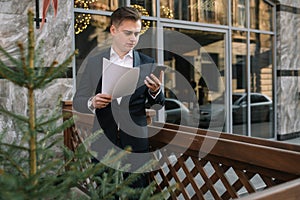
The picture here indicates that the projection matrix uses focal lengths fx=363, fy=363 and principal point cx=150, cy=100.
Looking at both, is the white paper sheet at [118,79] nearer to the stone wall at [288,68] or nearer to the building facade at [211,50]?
the building facade at [211,50]

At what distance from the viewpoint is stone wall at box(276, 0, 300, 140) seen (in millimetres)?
7863

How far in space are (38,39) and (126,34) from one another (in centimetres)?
255

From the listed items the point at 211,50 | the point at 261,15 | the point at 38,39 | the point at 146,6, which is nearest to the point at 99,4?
the point at 146,6

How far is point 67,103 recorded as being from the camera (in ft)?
13.0

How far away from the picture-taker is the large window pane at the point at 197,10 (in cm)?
620

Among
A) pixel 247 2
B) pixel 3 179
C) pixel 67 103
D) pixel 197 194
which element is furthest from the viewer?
pixel 247 2

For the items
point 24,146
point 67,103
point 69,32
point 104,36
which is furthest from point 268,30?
point 24,146

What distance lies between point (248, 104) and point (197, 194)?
18.4 feet

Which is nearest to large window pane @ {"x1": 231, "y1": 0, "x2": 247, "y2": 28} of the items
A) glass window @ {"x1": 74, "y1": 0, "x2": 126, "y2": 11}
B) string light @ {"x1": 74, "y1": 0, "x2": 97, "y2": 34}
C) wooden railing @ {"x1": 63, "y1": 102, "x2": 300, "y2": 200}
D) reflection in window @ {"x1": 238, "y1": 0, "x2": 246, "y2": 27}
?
reflection in window @ {"x1": 238, "y1": 0, "x2": 246, "y2": 27}

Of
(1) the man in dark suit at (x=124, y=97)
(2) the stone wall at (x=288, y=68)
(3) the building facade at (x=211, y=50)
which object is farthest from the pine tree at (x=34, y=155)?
(2) the stone wall at (x=288, y=68)

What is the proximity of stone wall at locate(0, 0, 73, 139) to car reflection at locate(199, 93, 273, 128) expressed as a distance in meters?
3.16

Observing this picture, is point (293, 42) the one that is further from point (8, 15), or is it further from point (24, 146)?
point (24, 146)

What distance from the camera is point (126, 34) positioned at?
2176mm

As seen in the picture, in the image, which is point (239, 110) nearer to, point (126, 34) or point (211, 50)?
point (211, 50)
